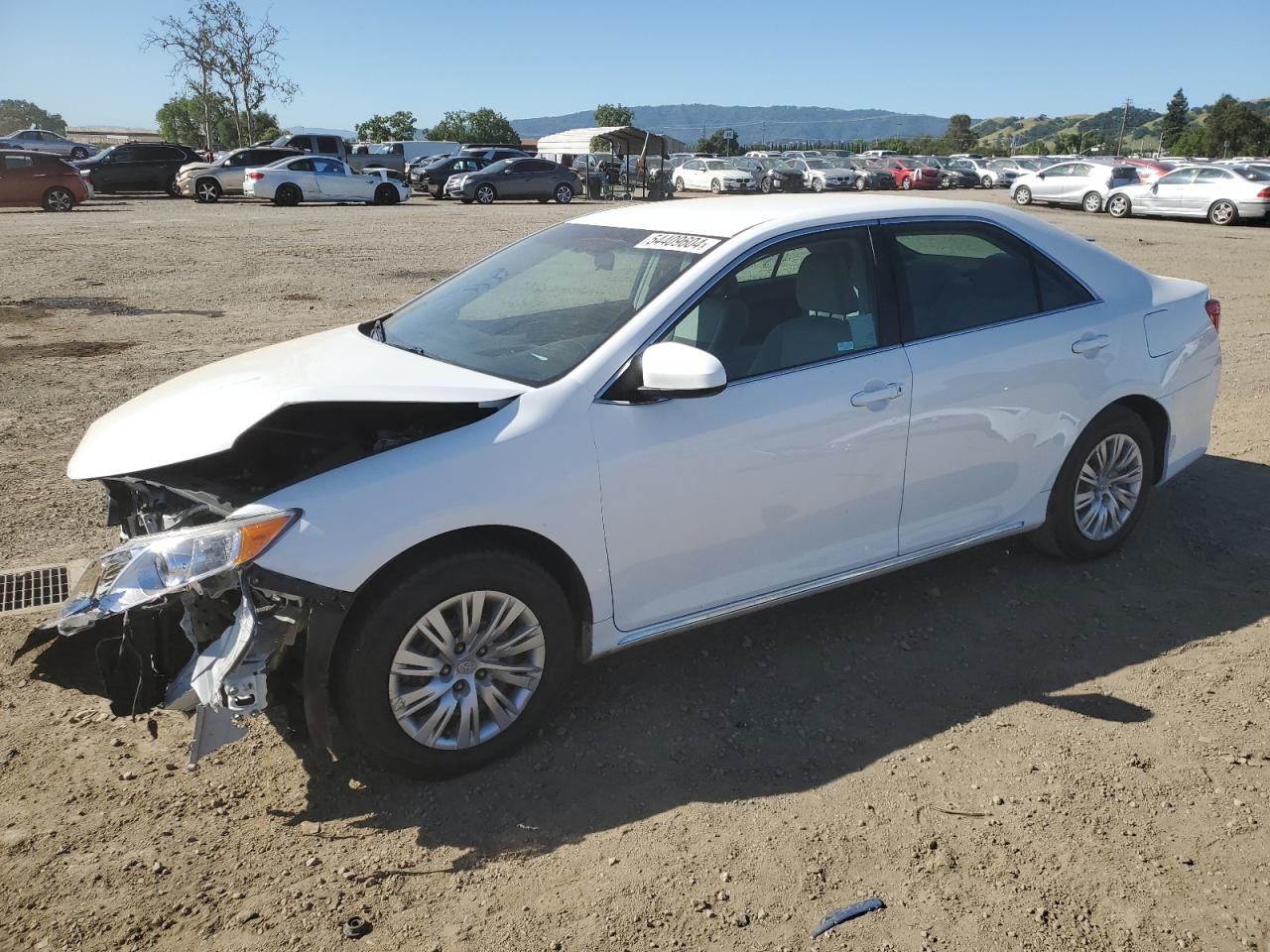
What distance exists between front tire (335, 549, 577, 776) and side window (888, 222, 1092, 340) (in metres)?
1.89

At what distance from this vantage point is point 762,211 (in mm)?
4023

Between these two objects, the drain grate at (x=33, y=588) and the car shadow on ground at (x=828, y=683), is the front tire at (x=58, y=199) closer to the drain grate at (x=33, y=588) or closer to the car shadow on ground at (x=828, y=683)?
the drain grate at (x=33, y=588)

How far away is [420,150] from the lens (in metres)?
55.0

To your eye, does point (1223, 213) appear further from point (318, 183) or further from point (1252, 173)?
point (318, 183)

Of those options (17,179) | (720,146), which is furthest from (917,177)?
(720,146)

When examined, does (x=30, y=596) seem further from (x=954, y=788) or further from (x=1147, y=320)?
(x=1147, y=320)

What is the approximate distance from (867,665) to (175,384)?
2.91 m

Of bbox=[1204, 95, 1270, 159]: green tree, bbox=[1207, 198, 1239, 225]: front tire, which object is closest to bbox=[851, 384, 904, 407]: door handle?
bbox=[1207, 198, 1239, 225]: front tire

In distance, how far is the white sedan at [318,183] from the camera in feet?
91.9

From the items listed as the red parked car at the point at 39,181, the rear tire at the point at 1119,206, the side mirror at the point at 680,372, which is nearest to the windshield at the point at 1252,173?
the rear tire at the point at 1119,206

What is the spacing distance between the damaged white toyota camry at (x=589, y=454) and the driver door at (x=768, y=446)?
11 millimetres

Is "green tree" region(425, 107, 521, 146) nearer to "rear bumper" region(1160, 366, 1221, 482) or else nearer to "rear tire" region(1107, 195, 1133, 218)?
"rear tire" region(1107, 195, 1133, 218)

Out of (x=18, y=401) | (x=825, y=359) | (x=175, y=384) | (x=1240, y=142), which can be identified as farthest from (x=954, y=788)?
(x=1240, y=142)

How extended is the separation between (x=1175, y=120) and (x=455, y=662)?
132 meters
